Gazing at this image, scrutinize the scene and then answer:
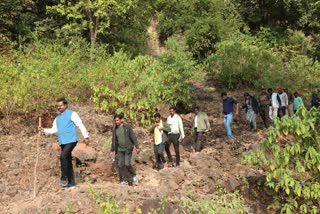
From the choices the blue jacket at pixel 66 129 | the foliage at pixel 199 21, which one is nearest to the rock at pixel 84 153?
the blue jacket at pixel 66 129

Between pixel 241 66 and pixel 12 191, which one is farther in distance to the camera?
pixel 241 66

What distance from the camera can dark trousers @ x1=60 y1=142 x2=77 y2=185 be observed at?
692cm

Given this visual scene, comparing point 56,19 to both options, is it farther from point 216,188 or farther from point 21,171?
point 216,188

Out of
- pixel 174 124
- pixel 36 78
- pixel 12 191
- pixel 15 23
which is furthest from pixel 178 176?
pixel 15 23

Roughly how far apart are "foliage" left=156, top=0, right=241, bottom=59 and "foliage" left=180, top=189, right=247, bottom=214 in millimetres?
16393

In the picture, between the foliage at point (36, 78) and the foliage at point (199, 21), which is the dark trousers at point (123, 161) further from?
the foliage at point (199, 21)

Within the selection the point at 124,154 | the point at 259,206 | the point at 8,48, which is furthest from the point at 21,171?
the point at 8,48

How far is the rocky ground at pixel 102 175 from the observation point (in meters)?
6.77

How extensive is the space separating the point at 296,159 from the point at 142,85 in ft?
22.6

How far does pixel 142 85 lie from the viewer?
42.7 ft

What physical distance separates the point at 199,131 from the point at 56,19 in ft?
35.1

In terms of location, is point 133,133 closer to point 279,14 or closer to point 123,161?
point 123,161

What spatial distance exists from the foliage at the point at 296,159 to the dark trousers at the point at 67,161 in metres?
3.17

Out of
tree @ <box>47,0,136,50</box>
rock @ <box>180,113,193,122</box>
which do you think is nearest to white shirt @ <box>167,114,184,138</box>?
rock @ <box>180,113,193,122</box>
